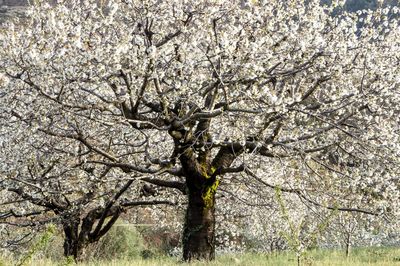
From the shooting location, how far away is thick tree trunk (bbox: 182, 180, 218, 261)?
1030cm

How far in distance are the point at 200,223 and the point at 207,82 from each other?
281 centimetres

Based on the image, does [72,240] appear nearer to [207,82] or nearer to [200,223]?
[200,223]

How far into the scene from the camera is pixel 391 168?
973cm

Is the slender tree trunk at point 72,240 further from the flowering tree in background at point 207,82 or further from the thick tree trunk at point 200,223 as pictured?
the thick tree trunk at point 200,223

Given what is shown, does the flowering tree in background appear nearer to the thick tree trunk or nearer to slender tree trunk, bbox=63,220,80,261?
the thick tree trunk

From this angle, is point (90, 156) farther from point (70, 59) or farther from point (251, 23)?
point (251, 23)

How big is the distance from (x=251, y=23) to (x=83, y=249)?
7.49 metres

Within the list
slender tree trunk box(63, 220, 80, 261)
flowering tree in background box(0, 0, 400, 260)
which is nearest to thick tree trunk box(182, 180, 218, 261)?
flowering tree in background box(0, 0, 400, 260)

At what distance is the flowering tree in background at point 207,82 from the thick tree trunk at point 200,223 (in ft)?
0.07

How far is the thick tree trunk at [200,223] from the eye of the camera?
10.3 meters

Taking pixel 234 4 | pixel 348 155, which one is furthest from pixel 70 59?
pixel 348 155

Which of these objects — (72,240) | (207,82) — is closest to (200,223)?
(207,82)

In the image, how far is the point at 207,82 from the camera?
30.1 ft

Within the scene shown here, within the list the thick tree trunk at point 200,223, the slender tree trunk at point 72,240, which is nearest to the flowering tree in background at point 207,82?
the thick tree trunk at point 200,223
